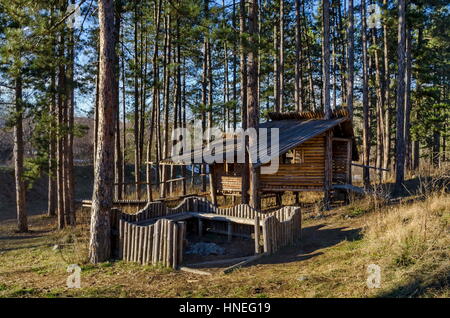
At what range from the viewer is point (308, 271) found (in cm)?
700

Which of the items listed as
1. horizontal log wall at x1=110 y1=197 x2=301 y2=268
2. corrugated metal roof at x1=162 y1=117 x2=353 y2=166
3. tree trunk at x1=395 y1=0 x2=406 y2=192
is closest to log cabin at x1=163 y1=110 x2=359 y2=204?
corrugated metal roof at x1=162 y1=117 x2=353 y2=166

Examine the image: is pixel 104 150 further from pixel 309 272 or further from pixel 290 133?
pixel 290 133

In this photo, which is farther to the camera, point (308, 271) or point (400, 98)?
point (400, 98)

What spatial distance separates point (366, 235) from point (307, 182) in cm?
726

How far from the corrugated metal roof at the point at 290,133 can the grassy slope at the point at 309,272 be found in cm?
491

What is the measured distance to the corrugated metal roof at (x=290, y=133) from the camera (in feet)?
46.2

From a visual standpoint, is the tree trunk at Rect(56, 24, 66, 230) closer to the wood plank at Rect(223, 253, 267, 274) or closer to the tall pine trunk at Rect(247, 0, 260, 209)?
the tall pine trunk at Rect(247, 0, 260, 209)

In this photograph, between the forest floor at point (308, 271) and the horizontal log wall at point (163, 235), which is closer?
the forest floor at point (308, 271)

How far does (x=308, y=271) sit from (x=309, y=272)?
3.6 inches

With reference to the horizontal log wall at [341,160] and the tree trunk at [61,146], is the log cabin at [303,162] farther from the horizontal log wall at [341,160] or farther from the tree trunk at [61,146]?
the tree trunk at [61,146]

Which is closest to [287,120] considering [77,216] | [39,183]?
[77,216]

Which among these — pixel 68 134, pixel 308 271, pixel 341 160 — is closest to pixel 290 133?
pixel 341 160

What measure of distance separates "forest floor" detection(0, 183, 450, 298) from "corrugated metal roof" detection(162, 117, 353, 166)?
15.7 feet

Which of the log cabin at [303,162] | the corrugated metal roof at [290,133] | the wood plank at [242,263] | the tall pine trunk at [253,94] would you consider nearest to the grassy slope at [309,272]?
the wood plank at [242,263]
